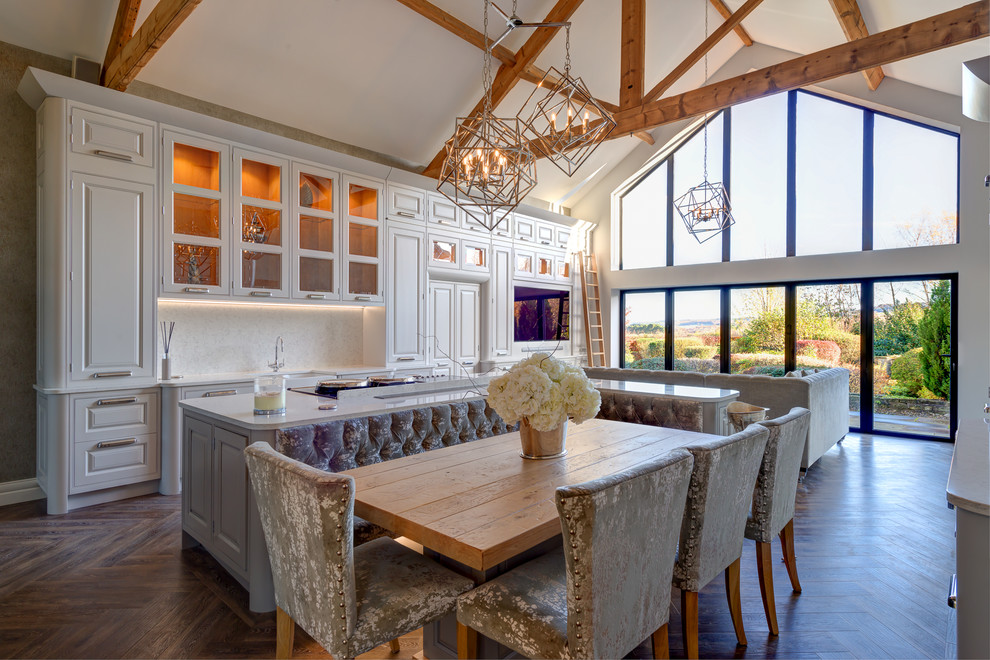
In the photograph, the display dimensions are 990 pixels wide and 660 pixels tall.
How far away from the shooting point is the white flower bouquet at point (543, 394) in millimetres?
1805

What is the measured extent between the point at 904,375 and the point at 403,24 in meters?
6.53

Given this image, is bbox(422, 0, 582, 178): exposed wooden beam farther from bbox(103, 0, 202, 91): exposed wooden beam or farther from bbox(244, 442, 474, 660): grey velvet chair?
bbox(244, 442, 474, 660): grey velvet chair

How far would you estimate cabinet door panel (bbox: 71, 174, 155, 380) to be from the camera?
132 inches

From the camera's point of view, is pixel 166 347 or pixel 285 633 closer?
pixel 285 633

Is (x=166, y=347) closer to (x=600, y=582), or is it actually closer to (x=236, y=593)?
(x=236, y=593)

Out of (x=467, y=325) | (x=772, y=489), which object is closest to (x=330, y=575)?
(x=772, y=489)

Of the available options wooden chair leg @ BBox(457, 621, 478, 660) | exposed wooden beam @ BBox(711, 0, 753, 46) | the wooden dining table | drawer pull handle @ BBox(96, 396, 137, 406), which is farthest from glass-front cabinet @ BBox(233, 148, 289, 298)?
exposed wooden beam @ BBox(711, 0, 753, 46)

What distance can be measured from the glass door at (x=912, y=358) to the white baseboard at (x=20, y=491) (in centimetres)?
813

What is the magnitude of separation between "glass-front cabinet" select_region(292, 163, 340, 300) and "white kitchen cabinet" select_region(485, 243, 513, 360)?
222 centimetres

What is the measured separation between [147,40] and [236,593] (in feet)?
10.6

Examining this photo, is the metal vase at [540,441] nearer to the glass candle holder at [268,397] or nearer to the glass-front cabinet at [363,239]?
the glass candle holder at [268,397]

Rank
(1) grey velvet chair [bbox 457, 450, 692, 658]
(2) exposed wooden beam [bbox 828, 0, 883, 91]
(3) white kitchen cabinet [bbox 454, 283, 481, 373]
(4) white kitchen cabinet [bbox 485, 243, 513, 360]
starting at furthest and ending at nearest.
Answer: (4) white kitchen cabinet [bbox 485, 243, 513, 360] → (3) white kitchen cabinet [bbox 454, 283, 481, 373] → (2) exposed wooden beam [bbox 828, 0, 883, 91] → (1) grey velvet chair [bbox 457, 450, 692, 658]

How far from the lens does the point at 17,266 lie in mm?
3564

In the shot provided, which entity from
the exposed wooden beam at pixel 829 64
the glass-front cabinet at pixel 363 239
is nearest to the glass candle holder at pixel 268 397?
the glass-front cabinet at pixel 363 239
